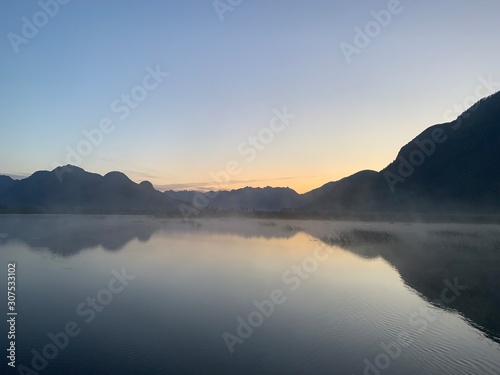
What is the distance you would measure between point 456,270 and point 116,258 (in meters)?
29.5

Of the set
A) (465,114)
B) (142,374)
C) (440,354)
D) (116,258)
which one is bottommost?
(440,354)

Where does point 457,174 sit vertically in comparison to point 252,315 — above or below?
below

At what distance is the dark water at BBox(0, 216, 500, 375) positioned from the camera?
38.4 ft

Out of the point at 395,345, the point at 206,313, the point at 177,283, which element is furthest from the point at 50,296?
the point at 395,345

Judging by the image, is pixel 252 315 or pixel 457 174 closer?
pixel 252 315

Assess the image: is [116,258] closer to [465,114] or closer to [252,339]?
[252,339]

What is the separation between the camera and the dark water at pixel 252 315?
11.7m

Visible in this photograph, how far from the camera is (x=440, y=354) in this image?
1294cm

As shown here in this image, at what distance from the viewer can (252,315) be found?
55.0 ft

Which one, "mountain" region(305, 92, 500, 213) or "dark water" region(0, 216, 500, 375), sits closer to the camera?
"dark water" region(0, 216, 500, 375)

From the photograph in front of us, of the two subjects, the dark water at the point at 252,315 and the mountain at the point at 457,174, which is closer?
the dark water at the point at 252,315

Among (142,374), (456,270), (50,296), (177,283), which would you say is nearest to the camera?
(142,374)

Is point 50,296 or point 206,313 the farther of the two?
point 50,296

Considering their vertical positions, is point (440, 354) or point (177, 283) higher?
point (177, 283)
